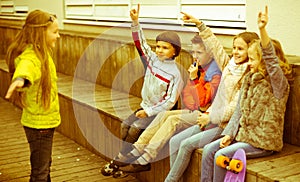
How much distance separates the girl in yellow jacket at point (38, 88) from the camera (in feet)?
10.0

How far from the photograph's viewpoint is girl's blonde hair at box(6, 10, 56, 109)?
120 inches

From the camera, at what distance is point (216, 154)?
302 cm

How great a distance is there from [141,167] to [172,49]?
0.93 meters

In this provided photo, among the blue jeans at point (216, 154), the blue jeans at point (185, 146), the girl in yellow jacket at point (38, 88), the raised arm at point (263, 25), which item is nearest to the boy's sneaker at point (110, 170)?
the blue jeans at point (185, 146)

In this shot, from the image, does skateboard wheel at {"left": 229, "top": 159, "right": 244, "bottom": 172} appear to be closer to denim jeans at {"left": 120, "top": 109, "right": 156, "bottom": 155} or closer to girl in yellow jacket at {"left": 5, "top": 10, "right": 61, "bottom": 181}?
denim jeans at {"left": 120, "top": 109, "right": 156, "bottom": 155}

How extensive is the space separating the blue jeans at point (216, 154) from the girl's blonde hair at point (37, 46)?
3.51ft

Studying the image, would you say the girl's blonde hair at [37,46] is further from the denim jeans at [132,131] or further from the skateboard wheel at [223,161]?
the skateboard wheel at [223,161]

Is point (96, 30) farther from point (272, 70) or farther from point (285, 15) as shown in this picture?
point (272, 70)

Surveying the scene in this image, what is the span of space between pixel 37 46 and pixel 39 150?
0.67 m

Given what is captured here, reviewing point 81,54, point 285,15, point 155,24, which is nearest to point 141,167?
point 285,15

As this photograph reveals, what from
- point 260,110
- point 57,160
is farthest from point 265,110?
point 57,160

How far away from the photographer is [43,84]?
3.05 m

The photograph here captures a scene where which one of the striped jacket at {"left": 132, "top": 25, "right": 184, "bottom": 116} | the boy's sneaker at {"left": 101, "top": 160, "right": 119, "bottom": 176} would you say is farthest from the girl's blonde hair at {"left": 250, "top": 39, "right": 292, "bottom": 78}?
the boy's sneaker at {"left": 101, "top": 160, "right": 119, "bottom": 176}

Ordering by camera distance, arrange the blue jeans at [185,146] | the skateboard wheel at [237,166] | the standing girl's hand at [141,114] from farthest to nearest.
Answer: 1. the standing girl's hand at [141,114]
2. the blue jeans at [185,146]
3. the skateboard wheel at [237,166]
